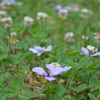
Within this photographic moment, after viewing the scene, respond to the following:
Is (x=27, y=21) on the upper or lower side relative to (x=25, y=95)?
upper

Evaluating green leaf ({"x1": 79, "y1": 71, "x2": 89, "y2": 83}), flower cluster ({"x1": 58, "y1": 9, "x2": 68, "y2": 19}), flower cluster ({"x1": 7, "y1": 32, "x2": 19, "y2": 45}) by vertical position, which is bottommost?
green leaf ({"x1": 79, "y1": 71, "x2": 89, "y2": 83})

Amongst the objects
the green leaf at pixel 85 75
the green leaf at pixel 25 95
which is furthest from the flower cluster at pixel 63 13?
the green leaf at pixel 25 95

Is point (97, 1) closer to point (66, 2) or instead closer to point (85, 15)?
point (66, 2)

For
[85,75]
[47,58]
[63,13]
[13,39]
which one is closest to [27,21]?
[63,13]

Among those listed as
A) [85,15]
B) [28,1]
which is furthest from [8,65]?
[28,1]

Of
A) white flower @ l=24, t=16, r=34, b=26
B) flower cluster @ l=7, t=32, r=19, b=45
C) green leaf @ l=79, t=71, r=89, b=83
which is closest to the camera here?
green leaf @ l=79, t=71, r=89, b=83

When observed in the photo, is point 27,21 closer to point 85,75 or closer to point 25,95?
point 85,75

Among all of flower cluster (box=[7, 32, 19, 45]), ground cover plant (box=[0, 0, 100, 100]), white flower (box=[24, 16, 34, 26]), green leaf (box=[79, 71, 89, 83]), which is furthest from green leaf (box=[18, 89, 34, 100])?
white flower (box=[24, 16, 34, 26])

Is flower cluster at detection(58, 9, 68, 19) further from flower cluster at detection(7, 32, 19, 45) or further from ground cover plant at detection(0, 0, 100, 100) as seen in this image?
flower cluster at detection(7, 32, 19, 45)
